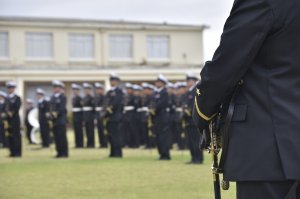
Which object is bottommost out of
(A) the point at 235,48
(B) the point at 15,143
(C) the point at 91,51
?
(B) the point at 15,143

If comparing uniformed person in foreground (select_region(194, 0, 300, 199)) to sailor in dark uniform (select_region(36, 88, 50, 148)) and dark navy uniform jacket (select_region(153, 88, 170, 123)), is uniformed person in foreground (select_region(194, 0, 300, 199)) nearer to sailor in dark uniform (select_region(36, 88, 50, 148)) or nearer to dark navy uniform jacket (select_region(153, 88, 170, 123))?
dark navy uniform jacket (select_region(153, 88, 170, 123))

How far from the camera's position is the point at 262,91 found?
11.1 feet

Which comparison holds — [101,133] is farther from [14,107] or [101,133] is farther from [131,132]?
[14,107]

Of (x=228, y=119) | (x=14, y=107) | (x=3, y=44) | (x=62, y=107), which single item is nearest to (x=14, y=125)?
(x=14, y=107)

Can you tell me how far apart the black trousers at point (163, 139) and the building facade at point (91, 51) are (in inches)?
1084

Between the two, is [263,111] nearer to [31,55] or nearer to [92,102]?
[92,102]

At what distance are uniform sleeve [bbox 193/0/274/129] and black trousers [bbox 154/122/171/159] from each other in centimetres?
1223

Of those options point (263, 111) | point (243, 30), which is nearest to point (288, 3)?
point (243, 30)

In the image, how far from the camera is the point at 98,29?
46094 mm

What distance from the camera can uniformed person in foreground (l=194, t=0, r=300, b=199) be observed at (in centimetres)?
329

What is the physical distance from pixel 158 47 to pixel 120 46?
3048 millimetres

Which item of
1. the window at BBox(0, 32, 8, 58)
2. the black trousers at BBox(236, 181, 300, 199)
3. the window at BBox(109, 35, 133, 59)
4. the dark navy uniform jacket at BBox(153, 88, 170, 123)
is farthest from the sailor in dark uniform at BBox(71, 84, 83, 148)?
the window at BBox(109, 35, 133, 59)

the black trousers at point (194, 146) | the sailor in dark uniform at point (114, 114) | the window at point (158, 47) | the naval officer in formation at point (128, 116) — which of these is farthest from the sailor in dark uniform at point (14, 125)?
the window at point (158, 47)

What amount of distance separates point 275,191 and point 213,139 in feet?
1.71
